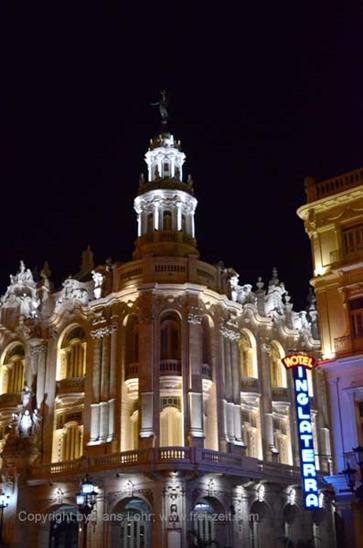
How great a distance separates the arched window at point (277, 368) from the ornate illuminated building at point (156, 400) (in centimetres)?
11

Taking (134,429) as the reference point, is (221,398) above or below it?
above

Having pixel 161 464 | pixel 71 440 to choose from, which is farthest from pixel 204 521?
pixel 71 440

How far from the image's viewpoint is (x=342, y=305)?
31531 mm

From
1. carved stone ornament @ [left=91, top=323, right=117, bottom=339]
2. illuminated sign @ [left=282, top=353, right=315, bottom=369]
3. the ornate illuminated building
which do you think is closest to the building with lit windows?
illuminated sign @ [left=282, top=353, right=315, bottom=369]

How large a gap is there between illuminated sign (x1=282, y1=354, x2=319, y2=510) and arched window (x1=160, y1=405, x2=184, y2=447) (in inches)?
538

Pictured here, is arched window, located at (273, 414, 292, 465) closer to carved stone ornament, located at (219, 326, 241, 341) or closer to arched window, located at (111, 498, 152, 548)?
carved stone ornament, located at (219, 326, 241, 341)

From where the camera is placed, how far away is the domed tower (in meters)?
50.0

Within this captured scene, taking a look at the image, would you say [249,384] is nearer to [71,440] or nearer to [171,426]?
[171,426]

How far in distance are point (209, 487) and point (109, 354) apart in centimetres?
1100

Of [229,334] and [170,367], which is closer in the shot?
[170,367]

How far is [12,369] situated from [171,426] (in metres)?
14.7

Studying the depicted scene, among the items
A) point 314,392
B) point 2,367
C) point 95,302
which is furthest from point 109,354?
point 314,392

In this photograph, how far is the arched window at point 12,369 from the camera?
51.4 metres

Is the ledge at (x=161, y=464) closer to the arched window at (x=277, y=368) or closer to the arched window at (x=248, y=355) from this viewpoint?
the arched window at (x=248, y=355)
